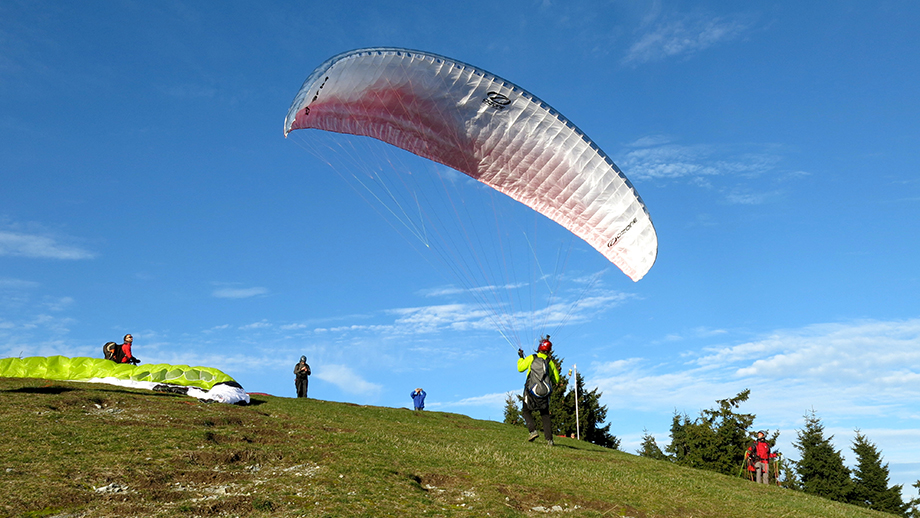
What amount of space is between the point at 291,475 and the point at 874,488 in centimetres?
4434

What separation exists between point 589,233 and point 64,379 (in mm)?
17263

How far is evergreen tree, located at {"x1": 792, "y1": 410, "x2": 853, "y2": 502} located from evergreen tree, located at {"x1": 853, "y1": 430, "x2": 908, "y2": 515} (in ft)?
2.69

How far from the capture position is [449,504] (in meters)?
8.30

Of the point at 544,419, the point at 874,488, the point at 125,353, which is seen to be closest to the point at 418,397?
the point at 125,353

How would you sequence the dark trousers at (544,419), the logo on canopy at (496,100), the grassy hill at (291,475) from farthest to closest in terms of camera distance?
the logo on canopy at (496,100) < the dark trousers at (544,419) < the grassy hill at (291,475)

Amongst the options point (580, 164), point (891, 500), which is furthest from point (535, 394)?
point (891, 500)

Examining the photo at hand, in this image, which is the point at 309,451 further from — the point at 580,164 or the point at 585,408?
the point at 585,408

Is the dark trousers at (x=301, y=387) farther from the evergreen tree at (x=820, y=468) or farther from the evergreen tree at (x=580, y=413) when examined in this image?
the evergreen tree at (x=820, y=468)

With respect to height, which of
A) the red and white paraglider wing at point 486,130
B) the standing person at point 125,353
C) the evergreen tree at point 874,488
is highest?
the red and white paraglider wing at point 486,130

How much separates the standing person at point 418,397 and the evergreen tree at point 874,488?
29.3 m

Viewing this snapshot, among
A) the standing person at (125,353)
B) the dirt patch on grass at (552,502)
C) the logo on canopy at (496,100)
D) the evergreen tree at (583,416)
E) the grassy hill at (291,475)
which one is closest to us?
the grassy hill at (291,475)

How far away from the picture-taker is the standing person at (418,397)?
3026 centimetres

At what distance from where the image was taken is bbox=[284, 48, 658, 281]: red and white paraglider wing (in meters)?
15.7

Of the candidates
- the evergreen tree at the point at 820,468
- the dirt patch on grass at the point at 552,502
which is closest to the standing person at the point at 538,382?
the dirt patch on grass at the point at 552,502
